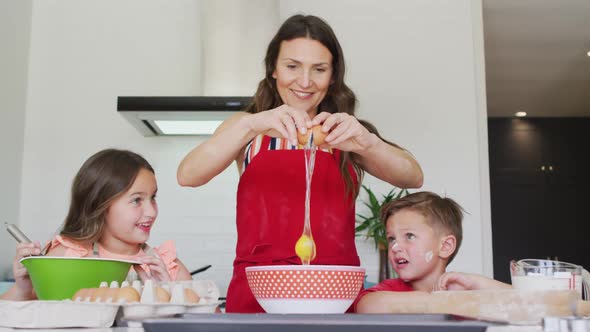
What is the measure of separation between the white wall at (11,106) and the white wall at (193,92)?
0.21 feet

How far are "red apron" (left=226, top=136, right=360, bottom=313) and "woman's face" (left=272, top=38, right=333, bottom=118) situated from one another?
0.38 feet

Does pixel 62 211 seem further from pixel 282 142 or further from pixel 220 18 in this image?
pixel 282 142

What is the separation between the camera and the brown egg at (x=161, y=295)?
0.83m

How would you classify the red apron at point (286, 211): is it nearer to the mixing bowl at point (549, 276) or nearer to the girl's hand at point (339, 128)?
the girl's hand at point (339, 128)

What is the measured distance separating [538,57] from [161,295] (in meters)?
4.85

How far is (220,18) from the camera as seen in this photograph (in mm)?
3043

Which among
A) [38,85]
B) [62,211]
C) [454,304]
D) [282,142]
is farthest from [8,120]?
[454,304]

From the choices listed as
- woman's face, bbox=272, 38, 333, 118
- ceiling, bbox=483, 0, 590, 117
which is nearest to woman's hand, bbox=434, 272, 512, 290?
woman's face, bbox=272, 38, 333, 118

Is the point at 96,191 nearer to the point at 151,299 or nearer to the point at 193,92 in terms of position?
the point at 151,299

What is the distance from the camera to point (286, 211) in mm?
1452

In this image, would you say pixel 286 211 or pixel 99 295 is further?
pixel 286 211

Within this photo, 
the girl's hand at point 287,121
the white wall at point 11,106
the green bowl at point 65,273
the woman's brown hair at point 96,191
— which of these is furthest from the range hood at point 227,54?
the green bowl at point 65,273

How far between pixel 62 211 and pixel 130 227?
1756mm

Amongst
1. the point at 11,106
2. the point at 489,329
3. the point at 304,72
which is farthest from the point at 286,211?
the point at 11,106
